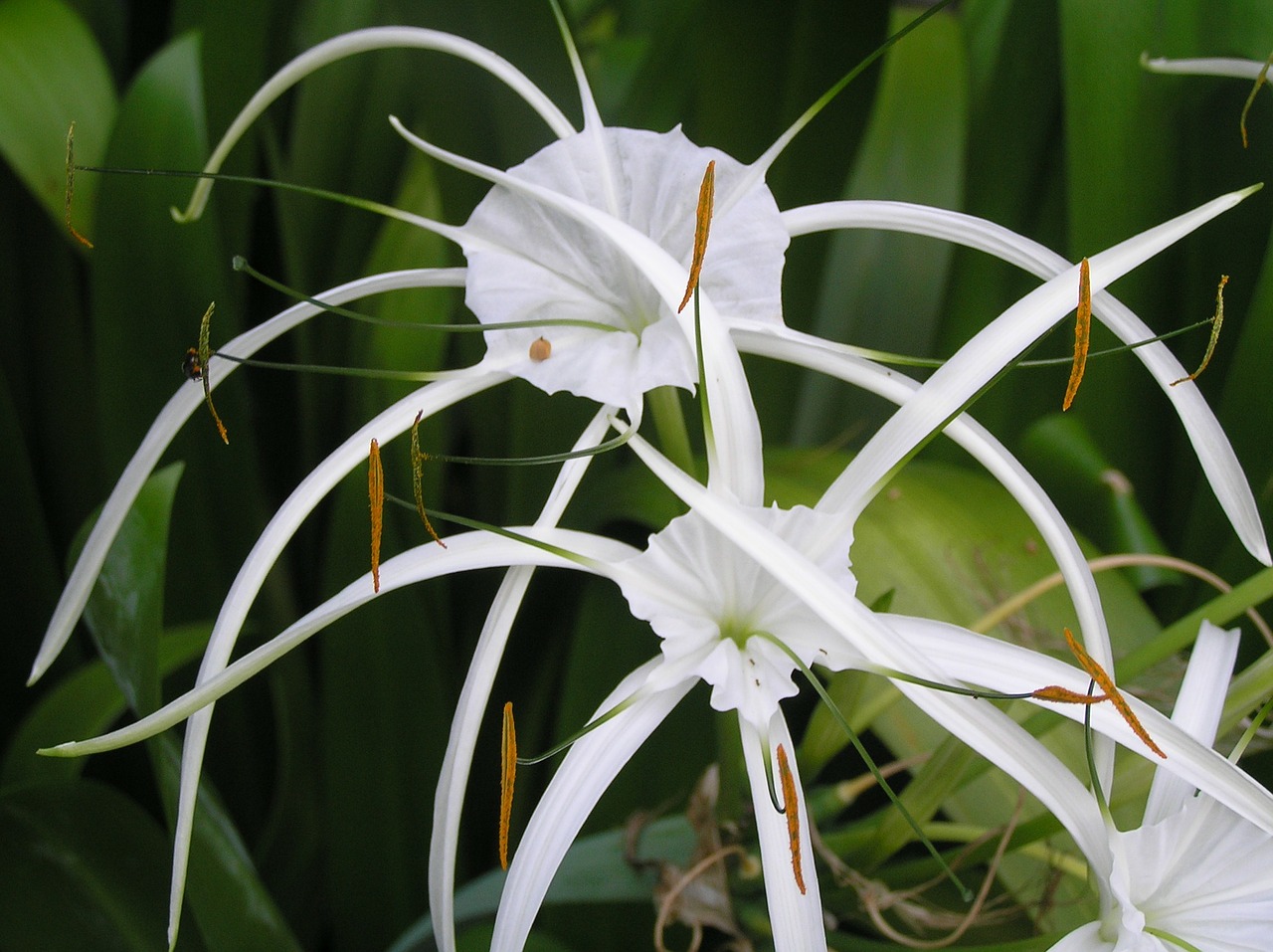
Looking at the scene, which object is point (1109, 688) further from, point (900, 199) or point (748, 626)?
point (900, 199)

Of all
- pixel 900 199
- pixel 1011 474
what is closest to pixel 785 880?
pixel 1011 474

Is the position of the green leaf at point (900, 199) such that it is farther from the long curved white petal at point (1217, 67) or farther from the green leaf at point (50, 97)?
the green leaf at point (50, 97)

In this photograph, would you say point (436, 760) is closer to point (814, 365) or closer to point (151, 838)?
point (151, 838)

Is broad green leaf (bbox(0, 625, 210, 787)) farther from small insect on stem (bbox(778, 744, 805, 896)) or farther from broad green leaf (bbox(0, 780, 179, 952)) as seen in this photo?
small insect on stem (bbox(778, 744, 805, 896))

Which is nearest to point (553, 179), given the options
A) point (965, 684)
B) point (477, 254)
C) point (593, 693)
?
point (477, 254)

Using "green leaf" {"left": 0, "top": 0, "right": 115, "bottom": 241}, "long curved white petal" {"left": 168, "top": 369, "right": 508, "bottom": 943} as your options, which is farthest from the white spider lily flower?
"green leaf" {"left": 0, "top": 0, "right": 115, "bottom": 241}

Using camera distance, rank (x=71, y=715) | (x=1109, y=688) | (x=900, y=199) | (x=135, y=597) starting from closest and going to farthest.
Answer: (x=1109, y=688) < (x=135, y=597) < (x=71, y=715) < (x=900, y=199)
